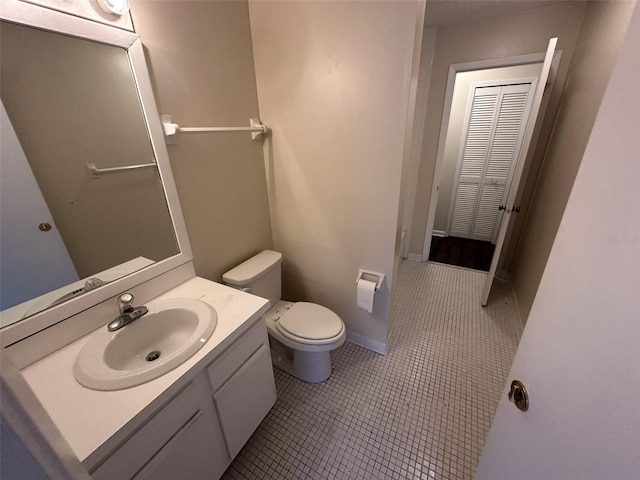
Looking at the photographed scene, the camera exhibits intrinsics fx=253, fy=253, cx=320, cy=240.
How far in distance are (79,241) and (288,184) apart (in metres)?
1.13

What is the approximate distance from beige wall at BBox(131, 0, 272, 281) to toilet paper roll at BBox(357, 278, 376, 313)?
823mm

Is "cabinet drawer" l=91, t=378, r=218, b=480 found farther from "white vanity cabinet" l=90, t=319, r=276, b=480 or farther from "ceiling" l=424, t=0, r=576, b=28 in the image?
"ceiling" l=424, t=0, r=576, b=28

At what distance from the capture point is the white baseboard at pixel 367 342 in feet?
6.20

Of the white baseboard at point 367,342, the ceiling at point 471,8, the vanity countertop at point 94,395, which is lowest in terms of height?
the white baseboard at point 367,342

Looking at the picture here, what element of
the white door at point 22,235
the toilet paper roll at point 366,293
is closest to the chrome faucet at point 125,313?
the white door at point 22,235

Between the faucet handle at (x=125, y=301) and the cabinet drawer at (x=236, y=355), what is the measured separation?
1.43 feet

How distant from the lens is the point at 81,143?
3.12 ft

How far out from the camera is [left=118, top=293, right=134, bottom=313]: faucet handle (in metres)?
1.02

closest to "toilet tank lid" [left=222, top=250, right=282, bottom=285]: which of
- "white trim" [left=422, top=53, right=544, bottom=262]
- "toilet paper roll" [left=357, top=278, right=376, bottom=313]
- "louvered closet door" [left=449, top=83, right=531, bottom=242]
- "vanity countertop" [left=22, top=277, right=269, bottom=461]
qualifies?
"vanity countertop" [left=22, top=277, right=269, bottom=461]

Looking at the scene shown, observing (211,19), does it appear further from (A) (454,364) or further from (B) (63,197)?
(A) (454,364)

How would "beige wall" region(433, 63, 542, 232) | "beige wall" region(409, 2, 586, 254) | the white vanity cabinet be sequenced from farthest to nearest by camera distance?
"beige wall" region(433, 63, 542, 232) → "beige wall" region(409, 2, 586, 254) → the white vanity cabinet

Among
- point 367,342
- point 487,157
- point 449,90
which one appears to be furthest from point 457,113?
point 367,342

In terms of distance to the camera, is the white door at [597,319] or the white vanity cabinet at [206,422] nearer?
the white door at [597,319]

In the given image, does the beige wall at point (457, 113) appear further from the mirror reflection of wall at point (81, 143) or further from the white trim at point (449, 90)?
the mirror reflection of wall at point (81, 143)
